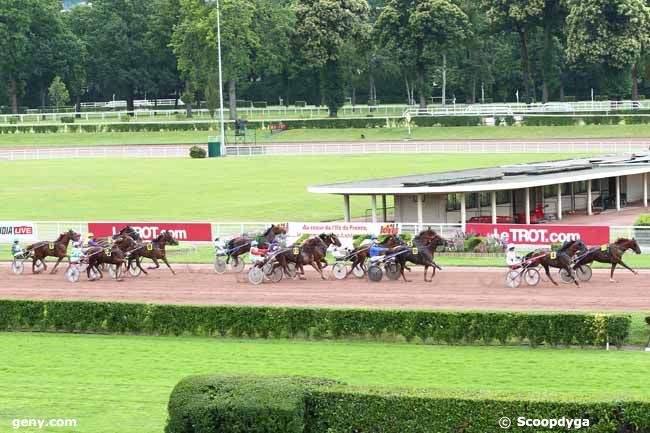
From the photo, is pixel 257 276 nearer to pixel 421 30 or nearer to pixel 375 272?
pixel 375 272

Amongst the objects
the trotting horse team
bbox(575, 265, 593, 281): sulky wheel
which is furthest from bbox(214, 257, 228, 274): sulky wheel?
bbox(575, 265, 593, 281): sulky wheel

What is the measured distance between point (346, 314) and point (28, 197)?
31733mm

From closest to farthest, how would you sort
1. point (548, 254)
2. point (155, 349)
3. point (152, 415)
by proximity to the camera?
point (152, 415) → point (155, 349) → point (548, 254)

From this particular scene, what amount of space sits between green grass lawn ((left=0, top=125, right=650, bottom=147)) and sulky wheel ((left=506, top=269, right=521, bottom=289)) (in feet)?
150

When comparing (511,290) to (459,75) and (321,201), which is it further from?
(459,75)

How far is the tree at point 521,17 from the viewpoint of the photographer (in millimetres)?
80750

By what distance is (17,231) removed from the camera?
114 feet

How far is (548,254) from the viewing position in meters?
23.5

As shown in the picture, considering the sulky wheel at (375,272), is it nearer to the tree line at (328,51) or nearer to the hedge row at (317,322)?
the hedge row at (317,322)

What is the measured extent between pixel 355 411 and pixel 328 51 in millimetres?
78253

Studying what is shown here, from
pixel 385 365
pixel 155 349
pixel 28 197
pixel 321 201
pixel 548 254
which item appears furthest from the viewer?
pixel 28 197

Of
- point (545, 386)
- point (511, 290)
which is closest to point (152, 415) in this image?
point (545, 386)

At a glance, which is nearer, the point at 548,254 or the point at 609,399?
the point at 609,399

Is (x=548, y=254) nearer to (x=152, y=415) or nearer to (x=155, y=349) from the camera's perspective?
(x=155, y=349)
